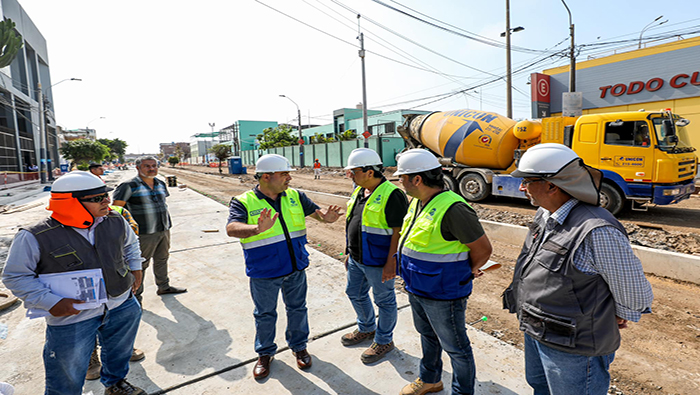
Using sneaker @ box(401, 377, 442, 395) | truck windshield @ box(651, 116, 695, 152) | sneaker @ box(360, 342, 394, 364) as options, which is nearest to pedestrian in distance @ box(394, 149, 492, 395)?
sneaker @ box(401, 377, 442, 395)

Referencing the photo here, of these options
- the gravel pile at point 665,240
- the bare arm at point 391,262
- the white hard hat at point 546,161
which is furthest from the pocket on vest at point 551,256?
the gravel pile at point 665,240

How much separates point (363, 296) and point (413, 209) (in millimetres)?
1125

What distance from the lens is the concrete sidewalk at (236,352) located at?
9.16 feet

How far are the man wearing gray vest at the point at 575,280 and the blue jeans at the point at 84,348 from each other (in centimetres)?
265

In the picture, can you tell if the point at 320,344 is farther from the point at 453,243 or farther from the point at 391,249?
the point at 453,243

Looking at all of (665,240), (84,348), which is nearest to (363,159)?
(84,348)

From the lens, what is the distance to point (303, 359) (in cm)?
301

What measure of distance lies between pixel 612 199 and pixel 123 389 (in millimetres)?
10127

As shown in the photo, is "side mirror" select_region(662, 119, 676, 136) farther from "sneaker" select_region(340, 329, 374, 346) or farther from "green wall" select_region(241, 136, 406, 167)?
"green wall" select_region(241, 136, 406, 167)

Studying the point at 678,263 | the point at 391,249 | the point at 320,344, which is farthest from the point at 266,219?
the point at 678,263

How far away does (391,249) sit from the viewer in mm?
2924

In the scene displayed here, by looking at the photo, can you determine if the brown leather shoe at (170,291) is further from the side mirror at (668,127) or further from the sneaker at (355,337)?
the side mirror at (668,127)

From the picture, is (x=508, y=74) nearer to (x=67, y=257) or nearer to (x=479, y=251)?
(x=479, y=251)

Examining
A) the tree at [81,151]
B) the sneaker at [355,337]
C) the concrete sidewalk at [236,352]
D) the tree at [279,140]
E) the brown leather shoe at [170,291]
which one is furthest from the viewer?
the tree at [279,140]
